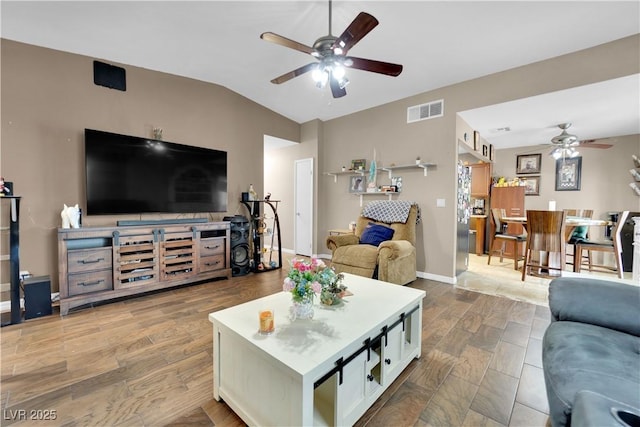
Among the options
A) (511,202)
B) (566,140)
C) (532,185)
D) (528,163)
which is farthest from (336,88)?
(532,185)

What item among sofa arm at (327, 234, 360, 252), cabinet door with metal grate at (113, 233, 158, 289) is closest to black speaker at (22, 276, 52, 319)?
cabinet door with metal grate at (113, 233, 158, 289)

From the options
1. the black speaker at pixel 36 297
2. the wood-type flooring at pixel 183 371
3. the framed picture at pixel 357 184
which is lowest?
the wood-type flooring at pixel 183 371

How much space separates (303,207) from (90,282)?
3.53 metres

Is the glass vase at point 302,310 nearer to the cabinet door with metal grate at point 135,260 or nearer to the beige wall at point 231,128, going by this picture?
the cabinet door with metal grate at point 135,260

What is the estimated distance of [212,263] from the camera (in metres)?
3.65

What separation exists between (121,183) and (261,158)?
2.13 meters

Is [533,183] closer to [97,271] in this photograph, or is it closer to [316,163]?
[316,163]

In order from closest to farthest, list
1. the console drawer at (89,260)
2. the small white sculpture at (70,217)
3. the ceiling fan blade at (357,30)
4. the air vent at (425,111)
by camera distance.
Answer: the ceiling fan blade at (357,30), the console drawer at (89,260), the small white sculpture at (70,217), the air vent at (425,111)

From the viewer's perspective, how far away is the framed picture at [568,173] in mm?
5125

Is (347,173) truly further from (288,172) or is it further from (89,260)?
(89,260)

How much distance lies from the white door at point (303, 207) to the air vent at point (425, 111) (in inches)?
80.7

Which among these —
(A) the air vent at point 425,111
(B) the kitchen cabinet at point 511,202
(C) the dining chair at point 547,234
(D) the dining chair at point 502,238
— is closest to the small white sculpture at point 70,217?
(A) the air vent at point 425,111

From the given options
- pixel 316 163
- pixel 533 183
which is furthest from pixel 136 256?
pixel 533 183

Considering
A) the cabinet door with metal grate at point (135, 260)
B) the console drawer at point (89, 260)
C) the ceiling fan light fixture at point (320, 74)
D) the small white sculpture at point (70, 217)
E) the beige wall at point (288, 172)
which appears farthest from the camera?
the beige wall at point (288, 172)
